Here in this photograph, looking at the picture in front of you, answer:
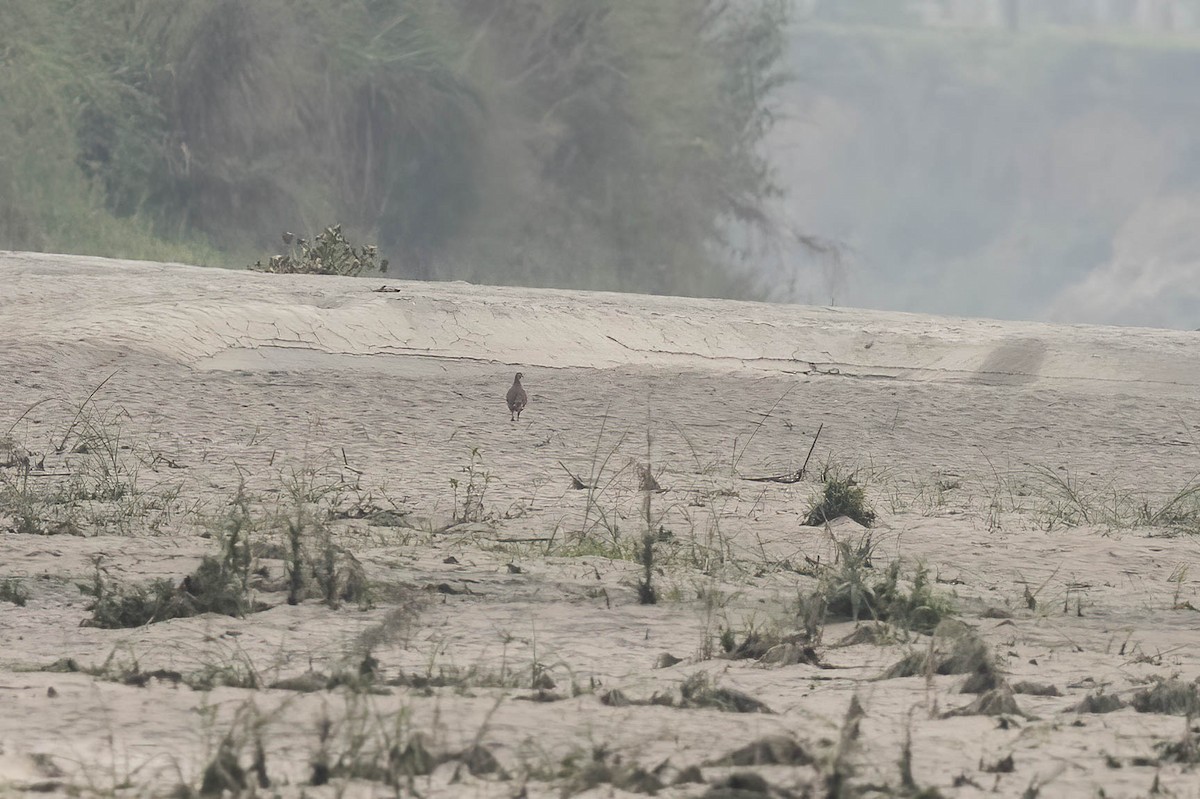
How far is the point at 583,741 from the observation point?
2.41 meters

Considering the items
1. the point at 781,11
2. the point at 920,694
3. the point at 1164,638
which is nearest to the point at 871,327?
the point at 1164,638

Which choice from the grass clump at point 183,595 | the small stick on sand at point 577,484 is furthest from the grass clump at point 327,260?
the grass clump at point 183,595

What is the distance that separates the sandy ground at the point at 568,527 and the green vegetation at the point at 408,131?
42.3 ft

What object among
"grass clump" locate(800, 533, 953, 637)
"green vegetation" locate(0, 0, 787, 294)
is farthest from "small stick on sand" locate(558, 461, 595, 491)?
"green vegetation" locate(0, 0, 787, 294)

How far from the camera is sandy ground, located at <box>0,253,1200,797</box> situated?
236 cm

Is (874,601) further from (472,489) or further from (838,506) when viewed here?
(472,489)

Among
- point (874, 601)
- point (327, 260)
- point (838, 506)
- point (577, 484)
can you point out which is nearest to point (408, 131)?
point (327, 260)

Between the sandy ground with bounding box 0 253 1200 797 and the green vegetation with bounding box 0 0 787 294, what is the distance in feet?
42.3

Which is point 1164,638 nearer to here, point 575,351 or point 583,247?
point 575,351

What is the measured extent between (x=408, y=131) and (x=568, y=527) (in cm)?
1883

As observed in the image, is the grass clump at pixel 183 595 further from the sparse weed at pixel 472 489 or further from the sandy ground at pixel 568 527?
the sparse weed at pixel 472 489

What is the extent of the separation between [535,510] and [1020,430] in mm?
2571

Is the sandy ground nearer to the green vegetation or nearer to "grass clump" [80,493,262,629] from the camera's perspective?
"grass clump" [80,493,262,629]

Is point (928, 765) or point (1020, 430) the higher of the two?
point (1020, 430)
